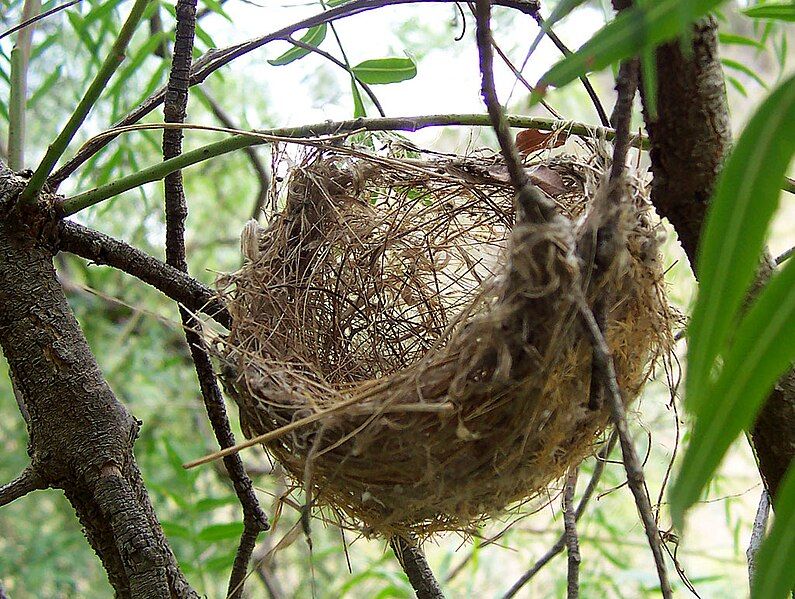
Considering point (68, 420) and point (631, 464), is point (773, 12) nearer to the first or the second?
point (631, 464)

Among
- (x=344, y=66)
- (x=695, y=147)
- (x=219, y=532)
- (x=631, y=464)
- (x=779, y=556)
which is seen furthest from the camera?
(x=219, y=532)

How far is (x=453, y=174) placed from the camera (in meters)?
0.67

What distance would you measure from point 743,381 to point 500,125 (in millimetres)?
169

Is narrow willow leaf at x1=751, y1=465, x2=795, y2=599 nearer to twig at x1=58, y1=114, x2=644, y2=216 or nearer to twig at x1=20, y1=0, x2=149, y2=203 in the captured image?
twig at x1=58, y1=114, x2=644, y2=216

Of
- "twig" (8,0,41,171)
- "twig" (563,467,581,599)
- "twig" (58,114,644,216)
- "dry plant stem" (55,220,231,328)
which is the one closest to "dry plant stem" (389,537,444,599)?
"twig" (563,467,581,599)

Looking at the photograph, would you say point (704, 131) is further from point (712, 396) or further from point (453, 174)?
point (712, 396)

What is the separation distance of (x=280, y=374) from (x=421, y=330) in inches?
13.7

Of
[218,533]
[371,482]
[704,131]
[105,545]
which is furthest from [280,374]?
[218,533]

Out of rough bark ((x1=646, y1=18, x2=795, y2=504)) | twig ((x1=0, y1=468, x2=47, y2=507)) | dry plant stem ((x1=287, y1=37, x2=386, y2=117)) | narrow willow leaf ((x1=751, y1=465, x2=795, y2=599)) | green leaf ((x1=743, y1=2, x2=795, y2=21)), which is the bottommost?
narrow willow leaf ((x1=751, y1=465, x2=795, y2=599))

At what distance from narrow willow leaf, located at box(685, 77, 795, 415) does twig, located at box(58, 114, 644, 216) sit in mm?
310

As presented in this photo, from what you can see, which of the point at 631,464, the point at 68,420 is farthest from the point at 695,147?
the point at 68,420

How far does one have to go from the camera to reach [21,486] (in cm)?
60

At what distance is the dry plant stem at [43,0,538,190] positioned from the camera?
57 centimetres

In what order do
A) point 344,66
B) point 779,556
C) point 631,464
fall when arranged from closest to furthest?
1. point 779,556
2. point 631,464
3. point 344,66
